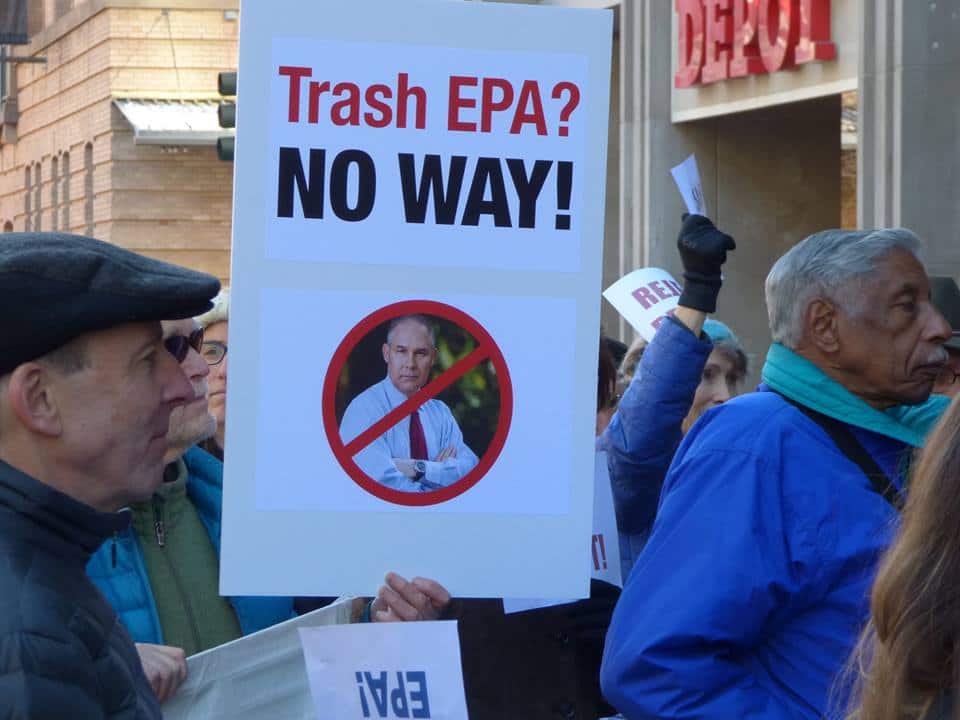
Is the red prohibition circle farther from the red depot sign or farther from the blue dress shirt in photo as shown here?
the red depot sign

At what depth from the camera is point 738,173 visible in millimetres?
11992

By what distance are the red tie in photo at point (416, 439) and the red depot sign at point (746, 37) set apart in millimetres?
7550

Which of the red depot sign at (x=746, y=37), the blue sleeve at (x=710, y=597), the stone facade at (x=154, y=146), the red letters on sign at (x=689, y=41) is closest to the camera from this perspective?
the blue sleeve at (x=710, y=597)

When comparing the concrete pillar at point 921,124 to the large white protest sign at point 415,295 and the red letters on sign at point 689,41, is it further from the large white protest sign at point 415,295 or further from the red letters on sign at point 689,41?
the large white protest sign at point 415,295

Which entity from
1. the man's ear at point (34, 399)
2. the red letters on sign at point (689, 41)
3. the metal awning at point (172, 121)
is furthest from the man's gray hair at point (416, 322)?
the metal awning at point (172, 121)

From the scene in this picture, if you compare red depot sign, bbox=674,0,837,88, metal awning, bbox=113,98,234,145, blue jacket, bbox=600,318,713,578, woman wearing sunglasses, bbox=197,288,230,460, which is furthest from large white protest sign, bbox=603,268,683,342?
metal awning, bbox=113,98,234,145

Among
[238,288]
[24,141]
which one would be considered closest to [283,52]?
[238,288]

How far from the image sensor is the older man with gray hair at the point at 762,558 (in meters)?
2.63

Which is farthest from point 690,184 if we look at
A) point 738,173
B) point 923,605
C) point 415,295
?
point 738,173

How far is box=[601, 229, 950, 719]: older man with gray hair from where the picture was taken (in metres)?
2.63

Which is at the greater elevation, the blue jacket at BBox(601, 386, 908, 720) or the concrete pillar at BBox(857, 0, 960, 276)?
the concrete pillar at BBox(857, 0, 960, 276)

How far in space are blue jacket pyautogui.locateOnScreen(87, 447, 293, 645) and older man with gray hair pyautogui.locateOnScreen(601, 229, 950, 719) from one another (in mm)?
735

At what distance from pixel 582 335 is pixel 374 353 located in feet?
1.11

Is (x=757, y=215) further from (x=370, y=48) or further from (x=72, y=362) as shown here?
(x=72, y=362)
